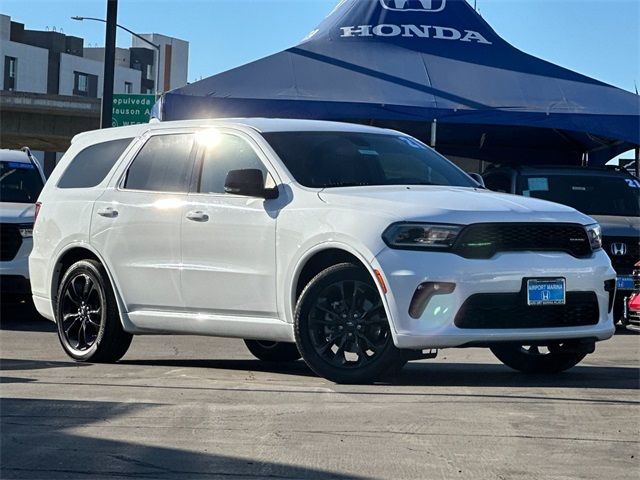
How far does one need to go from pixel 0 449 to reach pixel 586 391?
11.8ft

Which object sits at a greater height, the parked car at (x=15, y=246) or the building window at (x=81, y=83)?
the building window at (x=81, y=83)

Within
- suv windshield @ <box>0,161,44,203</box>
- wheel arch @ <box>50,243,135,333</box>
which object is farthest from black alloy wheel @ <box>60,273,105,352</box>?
suv windshield @ <box>0,161,44,203</box>

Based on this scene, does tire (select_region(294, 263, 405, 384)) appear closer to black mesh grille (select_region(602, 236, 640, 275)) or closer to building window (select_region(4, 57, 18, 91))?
black mesh grille (select_region(602, 236, 640, 275))

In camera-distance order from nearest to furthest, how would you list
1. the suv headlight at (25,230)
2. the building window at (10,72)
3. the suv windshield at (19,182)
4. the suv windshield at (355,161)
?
the suv windshield at (355,161) < the suv headlight at (25,230) < the suv windshield at (19,182) < the building window at (10,72)

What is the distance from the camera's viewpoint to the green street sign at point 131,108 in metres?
35.3

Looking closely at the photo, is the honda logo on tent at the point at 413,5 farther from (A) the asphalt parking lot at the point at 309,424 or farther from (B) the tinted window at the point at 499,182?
(A) the asphalt parking lot at the point at 309,424

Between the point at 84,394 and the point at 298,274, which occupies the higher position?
the point at 298,274

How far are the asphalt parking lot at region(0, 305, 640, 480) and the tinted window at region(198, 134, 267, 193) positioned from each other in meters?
1.31

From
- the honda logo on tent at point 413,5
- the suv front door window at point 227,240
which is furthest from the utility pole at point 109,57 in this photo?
the suv front door window at point 227,240

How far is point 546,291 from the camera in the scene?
7.70 m

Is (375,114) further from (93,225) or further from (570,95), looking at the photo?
(93,225)

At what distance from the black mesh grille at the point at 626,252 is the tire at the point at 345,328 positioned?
7.19 m

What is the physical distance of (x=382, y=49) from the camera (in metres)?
19.8

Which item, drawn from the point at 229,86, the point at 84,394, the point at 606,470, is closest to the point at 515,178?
the point at 229,86
